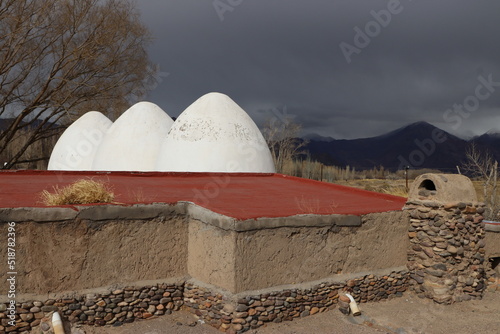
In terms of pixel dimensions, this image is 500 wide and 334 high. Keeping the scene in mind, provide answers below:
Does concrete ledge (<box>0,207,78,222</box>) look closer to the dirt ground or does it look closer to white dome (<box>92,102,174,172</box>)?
the dirt ground

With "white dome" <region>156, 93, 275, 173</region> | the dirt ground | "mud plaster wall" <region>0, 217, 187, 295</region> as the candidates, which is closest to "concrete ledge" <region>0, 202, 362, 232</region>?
"mud plaster wall" <region>0, 217, 187, 295</region>

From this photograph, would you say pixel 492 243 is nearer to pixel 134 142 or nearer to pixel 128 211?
pixel 128 211

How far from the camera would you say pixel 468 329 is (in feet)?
23.5

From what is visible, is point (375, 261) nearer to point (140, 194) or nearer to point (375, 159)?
point (140, 194)

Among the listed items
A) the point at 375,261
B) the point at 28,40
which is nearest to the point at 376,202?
the point at 375,261

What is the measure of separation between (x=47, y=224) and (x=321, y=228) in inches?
172

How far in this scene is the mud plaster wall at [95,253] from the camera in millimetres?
6570

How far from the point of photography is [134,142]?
1565 cm

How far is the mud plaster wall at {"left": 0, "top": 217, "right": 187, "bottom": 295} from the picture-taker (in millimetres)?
6570

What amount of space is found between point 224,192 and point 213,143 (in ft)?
14.5

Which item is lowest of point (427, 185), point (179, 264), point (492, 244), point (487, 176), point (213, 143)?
point (179, 264)

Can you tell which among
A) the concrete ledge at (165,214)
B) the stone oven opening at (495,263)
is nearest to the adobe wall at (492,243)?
the stone oven opening at (495,263)

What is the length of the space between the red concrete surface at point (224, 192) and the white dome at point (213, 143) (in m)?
0.97

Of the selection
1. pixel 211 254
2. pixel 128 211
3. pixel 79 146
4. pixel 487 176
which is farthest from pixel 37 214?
pixel 487 176
